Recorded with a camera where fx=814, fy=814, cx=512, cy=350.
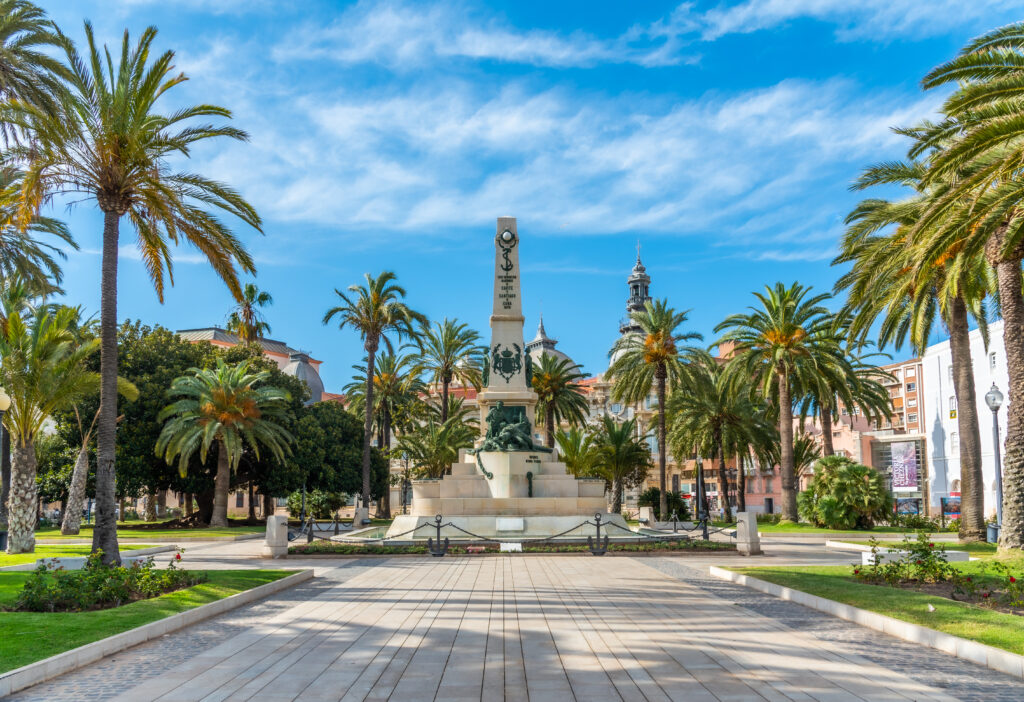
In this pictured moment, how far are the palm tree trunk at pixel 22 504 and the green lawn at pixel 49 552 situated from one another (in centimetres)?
40

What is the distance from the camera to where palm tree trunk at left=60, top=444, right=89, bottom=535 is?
29422mm

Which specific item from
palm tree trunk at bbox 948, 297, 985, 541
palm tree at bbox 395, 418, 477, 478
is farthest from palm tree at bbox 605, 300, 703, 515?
palm tree trunk at bbox 948, 297, 985, 541

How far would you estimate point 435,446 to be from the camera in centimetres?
4531

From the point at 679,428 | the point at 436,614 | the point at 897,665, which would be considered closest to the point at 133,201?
the point at 436,614

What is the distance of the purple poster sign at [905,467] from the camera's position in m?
A: 64.8

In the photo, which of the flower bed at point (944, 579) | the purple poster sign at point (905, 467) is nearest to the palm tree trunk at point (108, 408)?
the flower bed at point (944, 579)

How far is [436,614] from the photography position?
11.5 metres

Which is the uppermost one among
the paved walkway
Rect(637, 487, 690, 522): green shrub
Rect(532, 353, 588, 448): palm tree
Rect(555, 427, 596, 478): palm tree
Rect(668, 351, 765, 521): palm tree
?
Rect(532, 353, 588, 448): palm tree

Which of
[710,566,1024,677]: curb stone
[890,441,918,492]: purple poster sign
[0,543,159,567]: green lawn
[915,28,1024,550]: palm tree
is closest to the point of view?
[710,566,1024,677]: curb stone

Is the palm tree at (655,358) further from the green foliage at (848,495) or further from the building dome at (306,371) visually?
the building dome at (306,371)

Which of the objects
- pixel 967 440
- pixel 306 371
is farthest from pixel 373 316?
pixel 306 371

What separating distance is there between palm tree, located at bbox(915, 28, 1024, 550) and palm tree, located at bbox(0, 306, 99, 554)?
23.3 meters

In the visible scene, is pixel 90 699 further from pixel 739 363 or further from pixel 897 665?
pixel 739 363

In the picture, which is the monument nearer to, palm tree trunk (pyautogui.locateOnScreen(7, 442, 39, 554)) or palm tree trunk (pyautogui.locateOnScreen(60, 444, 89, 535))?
palm tree trunk (pyautogui.locateOnScreen(7, 442, 39, 554))
